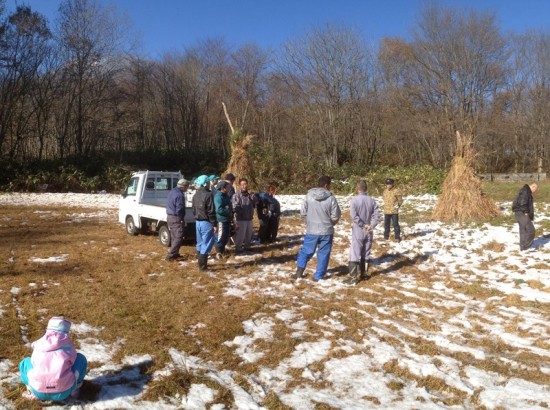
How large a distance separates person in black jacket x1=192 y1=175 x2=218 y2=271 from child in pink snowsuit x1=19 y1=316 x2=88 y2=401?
4597mm

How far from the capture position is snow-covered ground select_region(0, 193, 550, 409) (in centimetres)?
415

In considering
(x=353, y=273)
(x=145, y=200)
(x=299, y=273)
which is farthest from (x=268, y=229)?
(x=353, y=273)

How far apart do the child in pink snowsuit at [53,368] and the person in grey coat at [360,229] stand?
5.00 meters

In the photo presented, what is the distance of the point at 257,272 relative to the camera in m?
8.83

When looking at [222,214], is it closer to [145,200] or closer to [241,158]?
[145,200]

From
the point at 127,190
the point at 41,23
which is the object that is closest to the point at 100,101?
the point at 41,23

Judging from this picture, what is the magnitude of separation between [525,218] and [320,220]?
491 centimetres

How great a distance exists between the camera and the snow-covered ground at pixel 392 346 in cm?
415

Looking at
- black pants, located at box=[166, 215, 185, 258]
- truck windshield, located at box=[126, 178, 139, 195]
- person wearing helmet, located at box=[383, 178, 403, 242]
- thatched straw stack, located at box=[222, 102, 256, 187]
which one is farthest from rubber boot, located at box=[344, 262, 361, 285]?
thatched straw stack, located at box=[222, 102, 256, 187]

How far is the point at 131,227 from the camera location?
1259 cm

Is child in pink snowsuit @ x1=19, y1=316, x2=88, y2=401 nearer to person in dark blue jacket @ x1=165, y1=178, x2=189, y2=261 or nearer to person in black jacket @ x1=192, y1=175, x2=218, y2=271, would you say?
person in black jacket @ x1=192, y1=175, x2=218, y2=271

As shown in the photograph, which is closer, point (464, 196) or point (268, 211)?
point (268, 211)

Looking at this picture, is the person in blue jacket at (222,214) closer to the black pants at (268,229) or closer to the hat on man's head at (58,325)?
the black pants at (268,229)

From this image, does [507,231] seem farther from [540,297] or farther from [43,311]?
[43,311]
